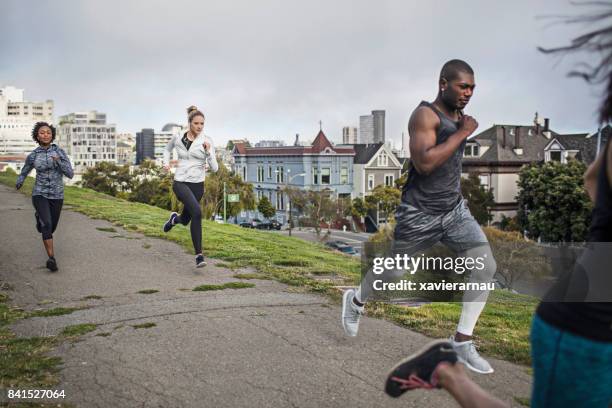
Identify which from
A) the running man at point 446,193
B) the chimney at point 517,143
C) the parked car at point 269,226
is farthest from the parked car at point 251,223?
the running man at point 446,193

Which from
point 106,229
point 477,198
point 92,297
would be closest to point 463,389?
point 92,297

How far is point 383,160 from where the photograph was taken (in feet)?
229

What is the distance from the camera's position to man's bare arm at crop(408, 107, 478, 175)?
4.20m

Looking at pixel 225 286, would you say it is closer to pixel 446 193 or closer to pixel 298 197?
pixel 446 193

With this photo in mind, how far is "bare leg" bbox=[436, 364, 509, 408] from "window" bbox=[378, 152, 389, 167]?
220 feet

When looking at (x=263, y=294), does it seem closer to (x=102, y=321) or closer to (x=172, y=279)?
(x=172, y=279)

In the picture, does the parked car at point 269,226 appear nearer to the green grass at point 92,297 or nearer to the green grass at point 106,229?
the green grass at point 106,229

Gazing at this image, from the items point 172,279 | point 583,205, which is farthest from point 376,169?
point 172,279

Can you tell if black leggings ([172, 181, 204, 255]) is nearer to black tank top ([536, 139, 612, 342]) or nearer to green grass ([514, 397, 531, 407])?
green grass ([514, 397, 531, 407])

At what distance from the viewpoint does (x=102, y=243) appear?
1014 cm

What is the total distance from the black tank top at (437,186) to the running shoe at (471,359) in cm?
96

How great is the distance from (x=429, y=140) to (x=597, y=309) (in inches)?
86.4

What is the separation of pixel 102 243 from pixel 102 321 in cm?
479

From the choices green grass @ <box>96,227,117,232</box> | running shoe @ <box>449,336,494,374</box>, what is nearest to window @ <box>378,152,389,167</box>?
green grass @ <box>96,227,117,232</box>
